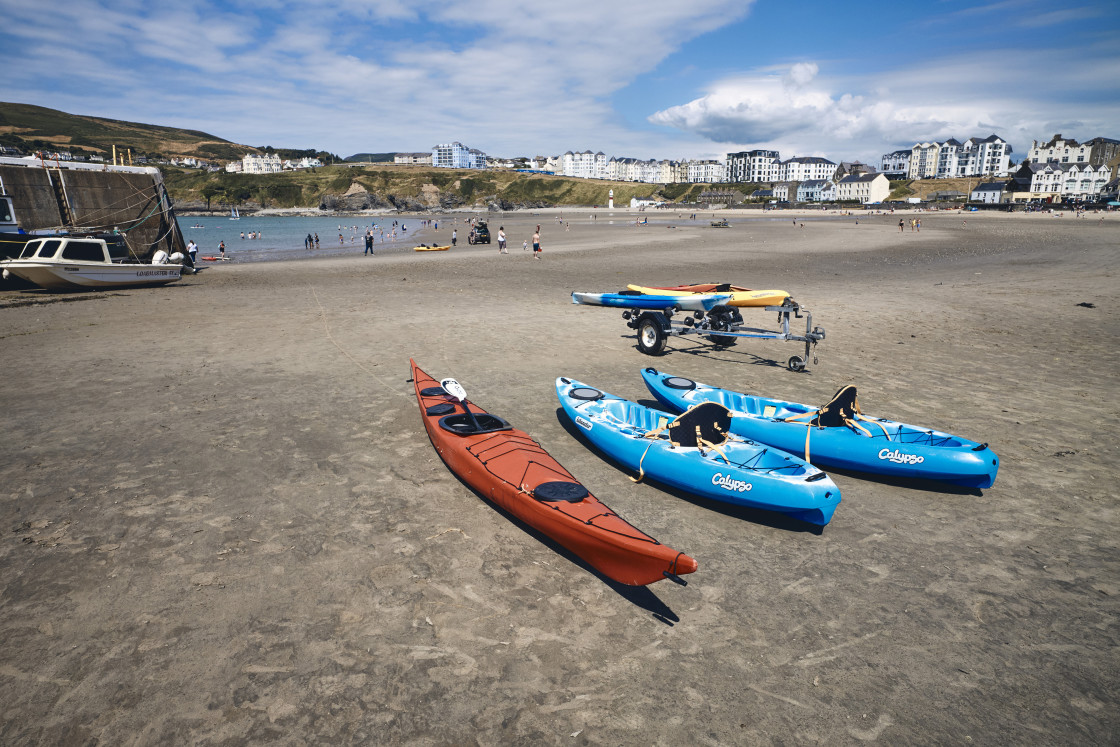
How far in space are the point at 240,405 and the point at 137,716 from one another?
24.2 ft

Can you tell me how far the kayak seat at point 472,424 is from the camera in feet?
26.8

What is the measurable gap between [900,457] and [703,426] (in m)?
2.78

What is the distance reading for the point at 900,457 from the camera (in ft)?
25.2

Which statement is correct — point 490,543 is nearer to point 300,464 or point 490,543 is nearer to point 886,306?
point 300,464

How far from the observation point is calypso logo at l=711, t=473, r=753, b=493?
686cm

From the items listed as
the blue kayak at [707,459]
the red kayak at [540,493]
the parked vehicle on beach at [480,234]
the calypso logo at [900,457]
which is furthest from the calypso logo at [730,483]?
the parked vehicle on beach at [480,234]

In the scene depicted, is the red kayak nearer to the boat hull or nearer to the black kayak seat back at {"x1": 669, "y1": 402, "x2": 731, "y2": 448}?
the black kayak seat back at {"x1": 669, "y1": 402, "x2": 731, "y2": 448}

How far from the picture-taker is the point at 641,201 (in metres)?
192

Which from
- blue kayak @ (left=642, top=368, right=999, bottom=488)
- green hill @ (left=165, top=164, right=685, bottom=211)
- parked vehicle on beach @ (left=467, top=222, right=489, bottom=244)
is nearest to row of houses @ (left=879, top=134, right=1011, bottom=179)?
green hill @ (left=165, top=164, right=685, bottom=211)

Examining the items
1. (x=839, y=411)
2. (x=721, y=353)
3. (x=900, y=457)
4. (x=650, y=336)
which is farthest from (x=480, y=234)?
(x=900, y=457)

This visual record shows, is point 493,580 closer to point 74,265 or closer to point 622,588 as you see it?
point 622,588

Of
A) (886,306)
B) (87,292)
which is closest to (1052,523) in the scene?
(886,306)

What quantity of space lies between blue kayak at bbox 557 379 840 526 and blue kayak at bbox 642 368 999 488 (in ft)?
3.22

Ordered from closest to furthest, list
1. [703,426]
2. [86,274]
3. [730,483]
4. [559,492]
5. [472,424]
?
[559,492]
[730,483]
[703,426]
[472,424]
[86,274]
